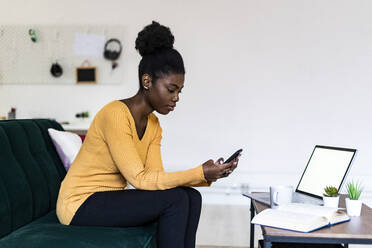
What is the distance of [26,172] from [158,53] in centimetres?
74

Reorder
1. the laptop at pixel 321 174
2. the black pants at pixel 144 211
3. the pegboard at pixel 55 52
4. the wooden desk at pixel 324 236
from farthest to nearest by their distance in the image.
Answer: the pegboard at pixel 55 52 < the laptop at pixel 321 174 < the black pants at pixel 144 211 < the wooden desk at pixel 324 236

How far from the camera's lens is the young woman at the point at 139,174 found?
1468mm

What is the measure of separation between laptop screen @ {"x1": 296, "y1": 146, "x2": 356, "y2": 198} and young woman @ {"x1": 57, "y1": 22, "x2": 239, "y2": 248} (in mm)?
473

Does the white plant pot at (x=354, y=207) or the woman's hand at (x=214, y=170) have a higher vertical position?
the woman's hand at (x=214, y=170)

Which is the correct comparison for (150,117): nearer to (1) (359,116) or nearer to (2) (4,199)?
(2) (4,199)

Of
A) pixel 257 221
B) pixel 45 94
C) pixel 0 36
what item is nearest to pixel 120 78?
pixel 45 94

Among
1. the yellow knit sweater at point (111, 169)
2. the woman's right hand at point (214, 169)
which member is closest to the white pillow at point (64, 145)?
the yellow knit sweater at point (111, 169)

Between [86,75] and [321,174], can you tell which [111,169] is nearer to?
[321,174]

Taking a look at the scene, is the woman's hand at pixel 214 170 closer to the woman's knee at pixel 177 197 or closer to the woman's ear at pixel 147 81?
the woman's knee at pixel 177 197

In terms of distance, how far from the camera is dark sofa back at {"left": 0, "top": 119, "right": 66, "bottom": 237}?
60.7 inches

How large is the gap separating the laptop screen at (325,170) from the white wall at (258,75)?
1.99 meters

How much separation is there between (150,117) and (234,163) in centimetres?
47

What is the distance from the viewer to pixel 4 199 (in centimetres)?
149

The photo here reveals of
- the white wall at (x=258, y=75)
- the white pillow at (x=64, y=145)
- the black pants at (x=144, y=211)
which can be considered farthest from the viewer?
the white wall at (x=258, y=75)
